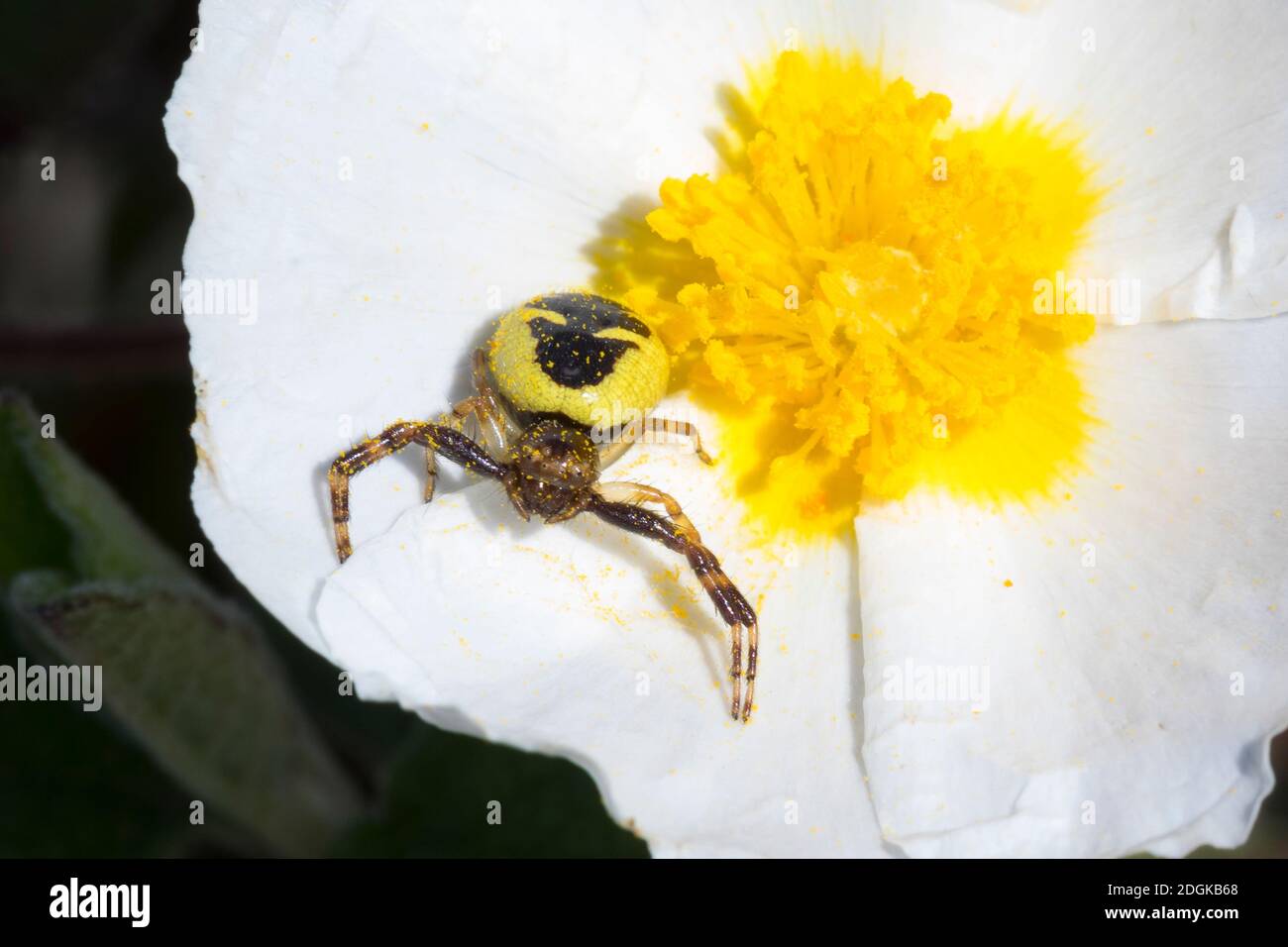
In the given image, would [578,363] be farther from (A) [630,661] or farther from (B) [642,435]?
(A) [630,661]

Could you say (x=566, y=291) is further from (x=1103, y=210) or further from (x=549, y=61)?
(x=1103, y=210)

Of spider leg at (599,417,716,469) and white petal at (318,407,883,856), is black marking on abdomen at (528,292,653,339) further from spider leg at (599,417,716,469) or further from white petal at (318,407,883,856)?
white petal at (318,407,883,856)

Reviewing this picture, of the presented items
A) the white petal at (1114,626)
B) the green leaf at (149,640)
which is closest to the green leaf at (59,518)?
the green leaf at (149,640)

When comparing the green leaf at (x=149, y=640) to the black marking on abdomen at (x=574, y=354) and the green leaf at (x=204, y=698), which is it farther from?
the black marking on abdomen at (x=574, y=354)

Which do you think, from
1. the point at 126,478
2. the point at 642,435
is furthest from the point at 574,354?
the point at 126,478

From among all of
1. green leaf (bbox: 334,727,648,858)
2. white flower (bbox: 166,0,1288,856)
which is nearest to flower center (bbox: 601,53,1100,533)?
white flower (bbox: 166,0,1288,856)

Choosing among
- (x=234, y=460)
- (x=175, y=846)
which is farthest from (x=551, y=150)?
(x=175, y=846)
